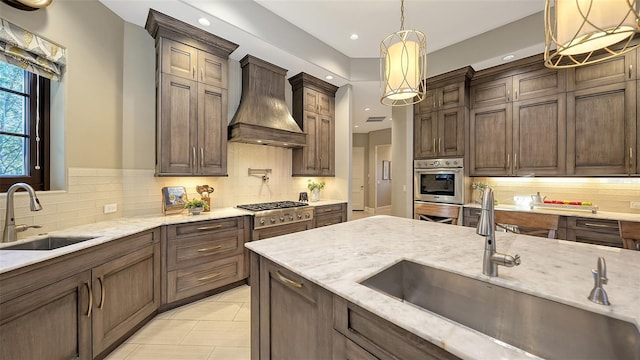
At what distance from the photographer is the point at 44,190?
6.12 feet

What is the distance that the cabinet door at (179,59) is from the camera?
2.35 meters

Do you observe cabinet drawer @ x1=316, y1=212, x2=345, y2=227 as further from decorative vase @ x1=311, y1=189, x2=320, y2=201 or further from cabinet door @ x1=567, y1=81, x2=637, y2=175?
cabinet door @ x1=567, y1=81, x2=637, y2=175

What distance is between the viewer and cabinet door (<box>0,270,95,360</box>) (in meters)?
1.14

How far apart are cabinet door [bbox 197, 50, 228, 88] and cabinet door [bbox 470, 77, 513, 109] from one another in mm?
3382

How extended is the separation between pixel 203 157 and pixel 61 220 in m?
1.19

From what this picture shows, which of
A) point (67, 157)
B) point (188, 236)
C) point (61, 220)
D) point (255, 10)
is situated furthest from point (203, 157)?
point (255, 10)

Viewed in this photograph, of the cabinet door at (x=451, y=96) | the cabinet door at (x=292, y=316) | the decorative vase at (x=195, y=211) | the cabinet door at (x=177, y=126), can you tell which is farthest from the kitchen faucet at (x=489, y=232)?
the cabinet door at (x=451, y=96)

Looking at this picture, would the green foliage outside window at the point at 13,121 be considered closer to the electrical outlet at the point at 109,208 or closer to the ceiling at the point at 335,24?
the electrical outlet at the point at 109,208

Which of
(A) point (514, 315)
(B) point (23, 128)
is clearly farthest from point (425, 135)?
(B) point (23, 128)

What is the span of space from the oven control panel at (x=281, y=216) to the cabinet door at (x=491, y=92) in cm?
282

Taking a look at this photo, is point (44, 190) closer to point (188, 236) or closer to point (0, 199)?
point (0, 199)

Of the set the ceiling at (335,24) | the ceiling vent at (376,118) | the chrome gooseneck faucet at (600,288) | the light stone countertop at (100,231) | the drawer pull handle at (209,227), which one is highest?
the ceiling at (335,24)

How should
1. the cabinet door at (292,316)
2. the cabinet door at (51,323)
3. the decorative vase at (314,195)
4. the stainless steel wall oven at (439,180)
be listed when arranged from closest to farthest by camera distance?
the cabinet door at (292,316)
the cabinet door at (51,323)
the stainless steel wall oven at (439,180)
the decorative vase at (314,195)

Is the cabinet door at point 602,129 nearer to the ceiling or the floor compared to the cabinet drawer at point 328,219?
nearer to the ceiling
